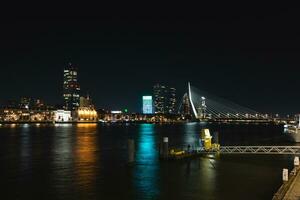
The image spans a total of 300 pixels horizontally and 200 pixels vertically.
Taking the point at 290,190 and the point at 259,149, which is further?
the point at 259,149

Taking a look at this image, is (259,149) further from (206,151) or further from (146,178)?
(146,178)

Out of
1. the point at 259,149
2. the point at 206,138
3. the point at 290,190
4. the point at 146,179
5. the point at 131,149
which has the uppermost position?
the point at 206,138

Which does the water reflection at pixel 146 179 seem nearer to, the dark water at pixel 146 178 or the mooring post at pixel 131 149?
the dark water at pixel 146 178

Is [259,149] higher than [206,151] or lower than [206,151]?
higher

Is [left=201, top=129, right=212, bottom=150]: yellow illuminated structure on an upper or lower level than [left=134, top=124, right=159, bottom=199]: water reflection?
upper

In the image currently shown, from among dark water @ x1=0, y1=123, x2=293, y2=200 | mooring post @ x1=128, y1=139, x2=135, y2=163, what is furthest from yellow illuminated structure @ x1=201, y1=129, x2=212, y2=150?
mooring post @ x1=128, y1=139, x2=135, y2=163

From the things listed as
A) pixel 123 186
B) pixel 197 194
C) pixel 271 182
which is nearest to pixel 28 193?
pixel 123 186

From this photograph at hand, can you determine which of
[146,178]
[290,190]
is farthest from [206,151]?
[290,190]

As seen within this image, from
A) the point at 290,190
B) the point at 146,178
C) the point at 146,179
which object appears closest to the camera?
the point at 290,190

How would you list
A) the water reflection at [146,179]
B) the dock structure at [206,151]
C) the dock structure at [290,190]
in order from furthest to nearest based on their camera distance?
the dock structure at [206,151]
the water reflection at [146,179]
the dock structure at [290,190]

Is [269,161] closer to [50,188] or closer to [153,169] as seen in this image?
[153,169]

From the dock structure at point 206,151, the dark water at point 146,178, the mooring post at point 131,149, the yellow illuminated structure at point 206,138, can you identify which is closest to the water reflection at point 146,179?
the dark water at point 146,178

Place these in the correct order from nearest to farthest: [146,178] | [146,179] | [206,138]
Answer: [146,179], [146,178], [206,138]

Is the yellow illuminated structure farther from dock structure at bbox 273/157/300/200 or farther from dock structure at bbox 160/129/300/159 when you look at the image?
dock structure at bbox 273/157/300/200
